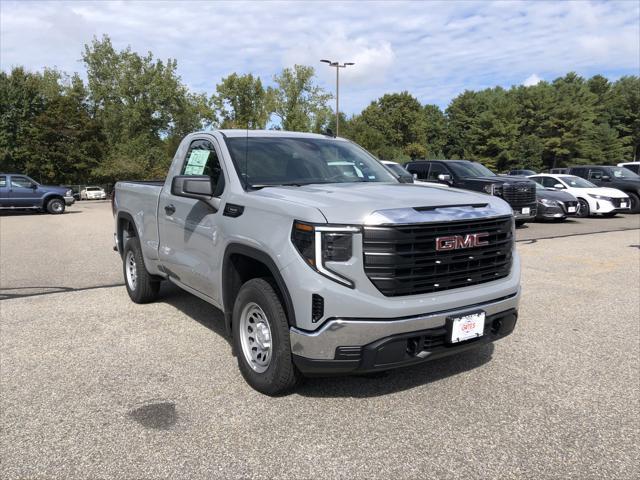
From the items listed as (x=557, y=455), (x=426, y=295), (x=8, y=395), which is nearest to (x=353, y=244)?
(x=426, y=295)

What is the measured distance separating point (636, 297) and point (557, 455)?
4.48 m

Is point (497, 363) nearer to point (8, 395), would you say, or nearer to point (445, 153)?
point (8, 395)

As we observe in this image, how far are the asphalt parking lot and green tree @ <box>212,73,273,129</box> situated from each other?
5881cm

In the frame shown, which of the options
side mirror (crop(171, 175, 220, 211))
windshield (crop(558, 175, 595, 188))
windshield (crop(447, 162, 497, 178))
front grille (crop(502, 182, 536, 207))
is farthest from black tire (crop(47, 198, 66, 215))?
side mirror (crop(171, 175, 220, 211))

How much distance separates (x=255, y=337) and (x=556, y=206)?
47.5 feet

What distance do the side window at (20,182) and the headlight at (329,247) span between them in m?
22.5

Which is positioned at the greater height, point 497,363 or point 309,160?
point 309,160

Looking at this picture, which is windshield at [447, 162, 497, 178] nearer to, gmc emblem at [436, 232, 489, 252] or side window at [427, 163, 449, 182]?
side window at [427, 163, 449, 182]

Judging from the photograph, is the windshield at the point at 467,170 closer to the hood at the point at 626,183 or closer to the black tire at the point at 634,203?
the hood at the point at 626,183

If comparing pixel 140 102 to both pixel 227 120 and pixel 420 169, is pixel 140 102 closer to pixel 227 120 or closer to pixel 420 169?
pixel 227 120

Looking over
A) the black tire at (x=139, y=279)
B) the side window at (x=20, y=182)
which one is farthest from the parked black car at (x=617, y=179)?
the side window at (x=20, y=182)

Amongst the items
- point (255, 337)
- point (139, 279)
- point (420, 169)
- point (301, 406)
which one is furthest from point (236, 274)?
point (420, 169)

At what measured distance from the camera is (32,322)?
544 centimetres

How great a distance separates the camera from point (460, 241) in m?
3.38
